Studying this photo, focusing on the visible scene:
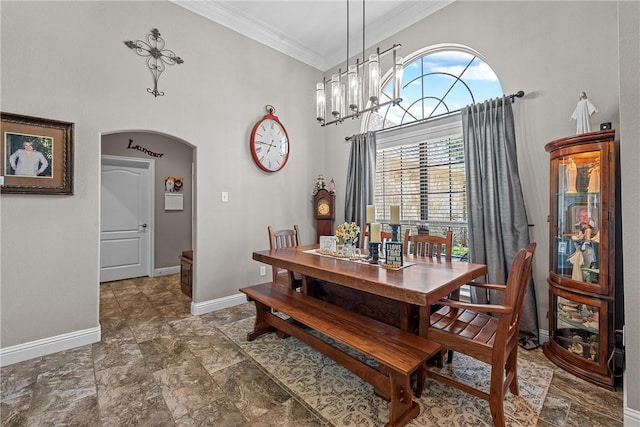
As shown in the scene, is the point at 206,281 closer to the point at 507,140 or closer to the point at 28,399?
the point at 28,399

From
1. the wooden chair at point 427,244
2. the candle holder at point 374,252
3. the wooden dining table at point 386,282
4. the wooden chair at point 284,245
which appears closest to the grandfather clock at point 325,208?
the wooden chair at point 284,245

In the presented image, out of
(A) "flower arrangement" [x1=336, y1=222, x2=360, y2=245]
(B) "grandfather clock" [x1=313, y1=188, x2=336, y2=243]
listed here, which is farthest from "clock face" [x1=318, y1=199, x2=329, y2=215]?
(A) "flower arrangement" [x1=336, y1=222, x2=360, y2=245]

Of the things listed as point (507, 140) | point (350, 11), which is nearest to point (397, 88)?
point (507, 140)

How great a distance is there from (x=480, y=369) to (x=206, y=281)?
288 centimetres

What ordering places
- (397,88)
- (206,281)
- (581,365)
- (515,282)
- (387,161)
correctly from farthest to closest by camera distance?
1. (387,161)
2. (206,281)
3. (397,88)
4. (581,365)
5. (515,282)

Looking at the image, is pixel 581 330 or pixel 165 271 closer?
pixel 581 330

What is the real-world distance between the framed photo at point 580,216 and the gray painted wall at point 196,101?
1.05ft

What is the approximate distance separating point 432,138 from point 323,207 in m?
1.78

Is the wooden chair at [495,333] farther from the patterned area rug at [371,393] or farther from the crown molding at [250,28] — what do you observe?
the crown molding at [250,28]

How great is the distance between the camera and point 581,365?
2031 mm

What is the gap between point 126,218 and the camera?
4.91 m

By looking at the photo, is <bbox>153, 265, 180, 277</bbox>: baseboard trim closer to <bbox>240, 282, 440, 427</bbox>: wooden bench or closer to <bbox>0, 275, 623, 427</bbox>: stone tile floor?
<bbox>0, 275, 623, 427</bbox>: stone tile floor

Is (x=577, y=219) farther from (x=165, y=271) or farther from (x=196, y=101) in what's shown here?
(x=165, y=271)

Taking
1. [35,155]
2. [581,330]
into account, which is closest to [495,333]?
[581,330]
